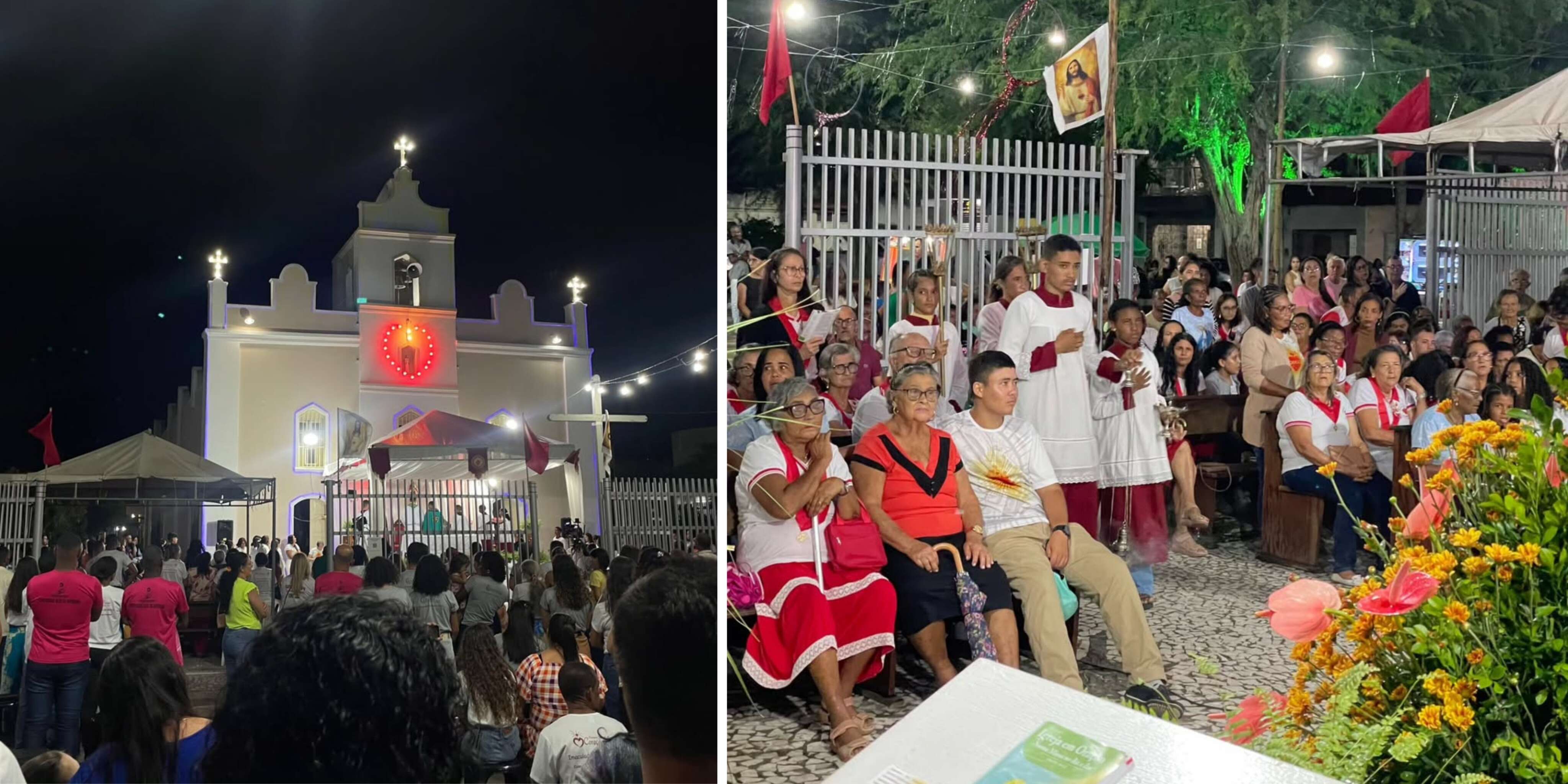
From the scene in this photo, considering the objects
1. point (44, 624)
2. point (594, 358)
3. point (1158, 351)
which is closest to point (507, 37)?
point (594, 358)

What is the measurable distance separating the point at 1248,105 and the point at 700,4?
1085 centimetres

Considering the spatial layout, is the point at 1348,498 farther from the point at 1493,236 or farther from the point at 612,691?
the point at 1493,236

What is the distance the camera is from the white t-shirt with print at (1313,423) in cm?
465

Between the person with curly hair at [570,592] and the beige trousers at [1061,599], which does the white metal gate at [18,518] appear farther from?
the beige trousers at [1061,599]

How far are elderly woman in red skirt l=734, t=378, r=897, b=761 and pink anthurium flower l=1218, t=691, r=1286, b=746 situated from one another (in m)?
1.56

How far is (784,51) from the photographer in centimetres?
529

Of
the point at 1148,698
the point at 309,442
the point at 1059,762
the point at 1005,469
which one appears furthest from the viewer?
the point at 1005,469

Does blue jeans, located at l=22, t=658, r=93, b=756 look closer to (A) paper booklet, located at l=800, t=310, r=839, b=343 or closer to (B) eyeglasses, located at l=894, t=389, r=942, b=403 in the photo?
(B) eyeglasses, located at l=894, t=389, r=942, b=403

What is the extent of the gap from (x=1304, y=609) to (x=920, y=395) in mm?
1928

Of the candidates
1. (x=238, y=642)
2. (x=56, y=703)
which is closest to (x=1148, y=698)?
→ (x=238, y=642)

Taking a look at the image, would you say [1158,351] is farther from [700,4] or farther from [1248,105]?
[1248,105]

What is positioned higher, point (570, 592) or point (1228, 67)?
point (1228, 67)

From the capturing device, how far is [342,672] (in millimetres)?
1589

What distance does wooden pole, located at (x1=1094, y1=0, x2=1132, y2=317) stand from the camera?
5.70 metres
